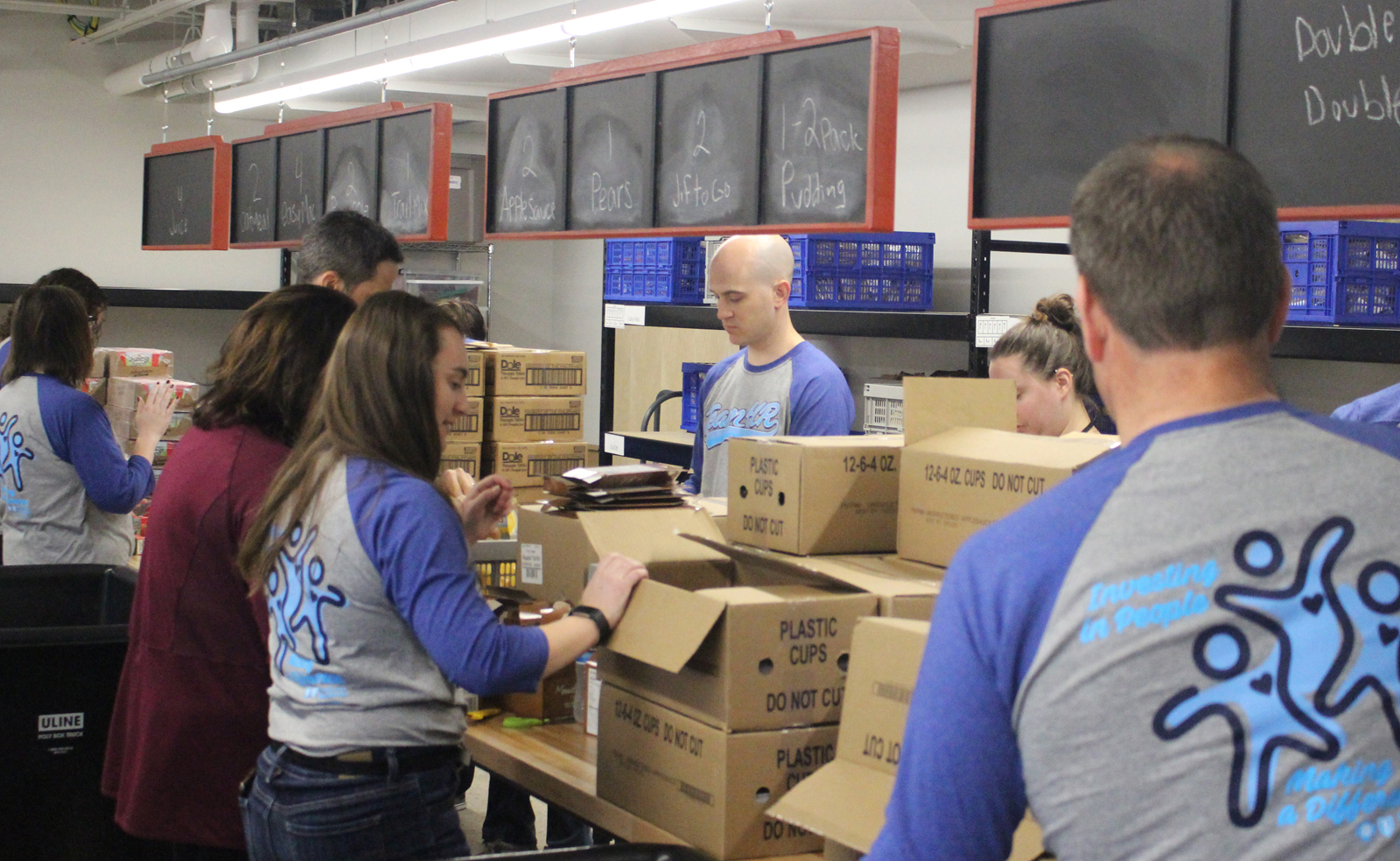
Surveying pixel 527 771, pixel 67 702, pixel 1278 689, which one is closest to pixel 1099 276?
pixel 1278 689

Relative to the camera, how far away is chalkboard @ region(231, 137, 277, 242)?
5.70m

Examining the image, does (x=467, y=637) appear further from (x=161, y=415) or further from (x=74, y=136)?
(x=74, y=136)

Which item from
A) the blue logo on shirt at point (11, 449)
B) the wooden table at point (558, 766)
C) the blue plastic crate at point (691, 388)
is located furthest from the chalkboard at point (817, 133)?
the blue plastic crate at point (691, 388)

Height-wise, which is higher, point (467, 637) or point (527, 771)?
point (467, 637)

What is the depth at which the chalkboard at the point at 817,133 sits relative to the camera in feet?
9.82

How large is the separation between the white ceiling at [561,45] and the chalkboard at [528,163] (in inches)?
17.9

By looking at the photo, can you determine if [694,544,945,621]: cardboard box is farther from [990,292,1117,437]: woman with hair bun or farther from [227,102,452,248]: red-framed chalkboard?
[227,102,452,248]: red-framed chalkboard

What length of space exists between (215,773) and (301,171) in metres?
3.80

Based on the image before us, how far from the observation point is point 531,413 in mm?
5047

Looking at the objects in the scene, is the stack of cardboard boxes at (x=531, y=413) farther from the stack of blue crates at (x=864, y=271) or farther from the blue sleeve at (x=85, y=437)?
the blue sleeve at (x=85, y=437)

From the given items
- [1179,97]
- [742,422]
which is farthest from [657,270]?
[1179,97]

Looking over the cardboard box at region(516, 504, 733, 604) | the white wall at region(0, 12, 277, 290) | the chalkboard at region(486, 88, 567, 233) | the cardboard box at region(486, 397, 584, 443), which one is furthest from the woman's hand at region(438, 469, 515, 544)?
the white wall at region(0, 12, 277, 290)

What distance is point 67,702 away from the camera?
3.02 meters

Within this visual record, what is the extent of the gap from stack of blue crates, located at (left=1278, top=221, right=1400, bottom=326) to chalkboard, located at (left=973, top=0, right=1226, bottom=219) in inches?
64.3
